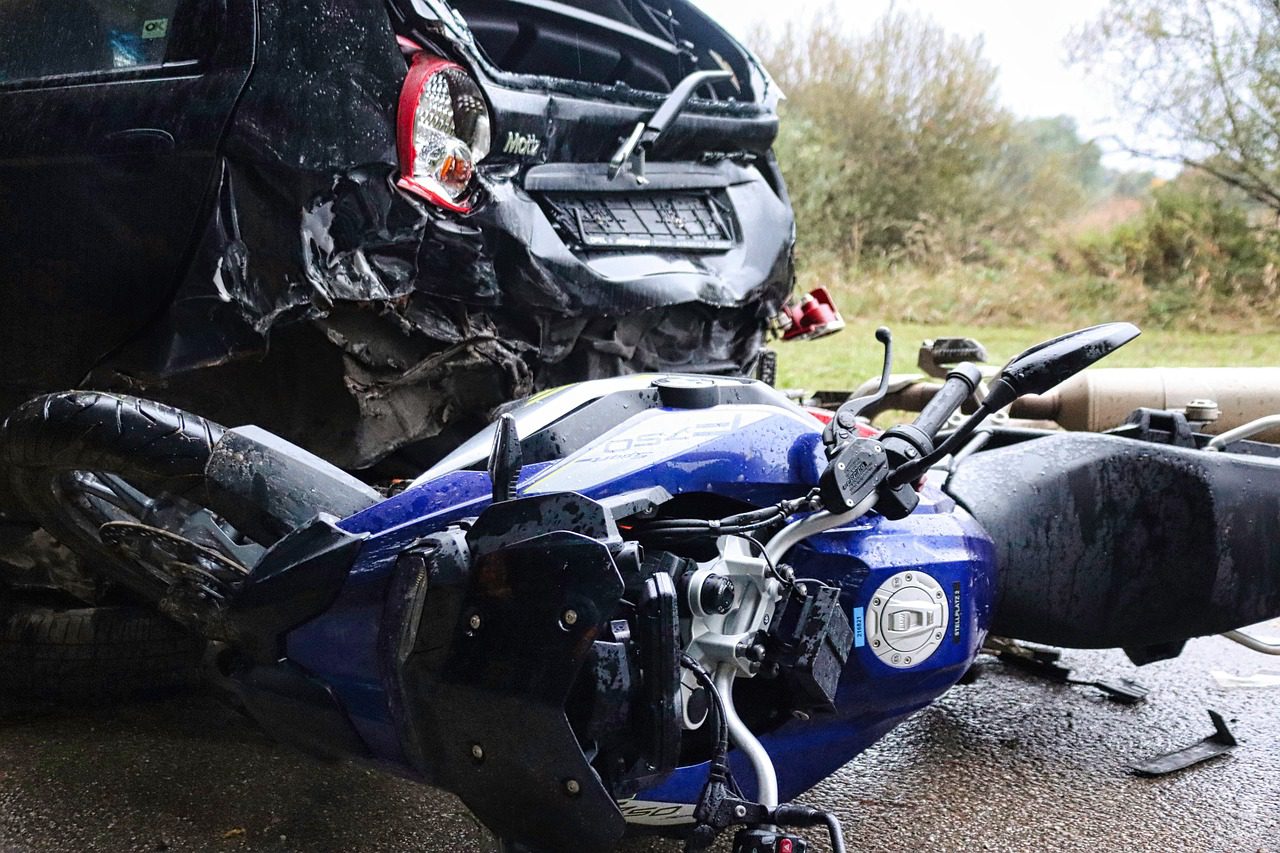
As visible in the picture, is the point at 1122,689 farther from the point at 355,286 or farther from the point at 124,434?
the point at 124,434

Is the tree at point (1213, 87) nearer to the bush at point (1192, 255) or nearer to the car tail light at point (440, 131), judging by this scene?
the bush at point (1192, 255)

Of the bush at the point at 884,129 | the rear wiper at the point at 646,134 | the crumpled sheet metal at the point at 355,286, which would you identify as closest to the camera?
the crumpled sheet metal at the point at 355,286

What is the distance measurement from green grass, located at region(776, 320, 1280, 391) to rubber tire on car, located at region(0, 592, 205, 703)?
220 inches

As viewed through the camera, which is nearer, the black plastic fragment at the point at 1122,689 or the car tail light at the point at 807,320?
the black plastic fragment at the point at 1122,689

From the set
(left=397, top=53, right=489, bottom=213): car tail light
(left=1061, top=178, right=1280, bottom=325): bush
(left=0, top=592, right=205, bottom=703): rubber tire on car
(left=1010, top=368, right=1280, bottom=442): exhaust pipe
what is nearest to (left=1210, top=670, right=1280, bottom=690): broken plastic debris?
(left=1010, top=368, right=1280, bottom=442): exhaust pipe

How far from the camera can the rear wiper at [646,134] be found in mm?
3076

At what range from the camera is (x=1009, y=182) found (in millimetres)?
18047

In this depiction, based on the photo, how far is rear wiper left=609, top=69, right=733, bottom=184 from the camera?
3.08 metres

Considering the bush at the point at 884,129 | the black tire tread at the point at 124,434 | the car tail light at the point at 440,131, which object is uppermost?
the bush at the point at 884,129

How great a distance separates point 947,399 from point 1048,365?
0.66 feet

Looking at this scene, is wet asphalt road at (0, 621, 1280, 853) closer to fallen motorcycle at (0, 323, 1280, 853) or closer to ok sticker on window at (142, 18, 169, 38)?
fallen motorcycle at (0, 323, 1280, 853)

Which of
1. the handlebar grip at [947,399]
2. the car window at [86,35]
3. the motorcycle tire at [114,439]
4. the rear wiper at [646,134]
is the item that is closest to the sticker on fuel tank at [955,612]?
the handlebar grip at [947,399]

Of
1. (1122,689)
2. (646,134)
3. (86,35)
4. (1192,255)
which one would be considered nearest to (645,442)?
(646,134)

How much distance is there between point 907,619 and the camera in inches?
75.4
